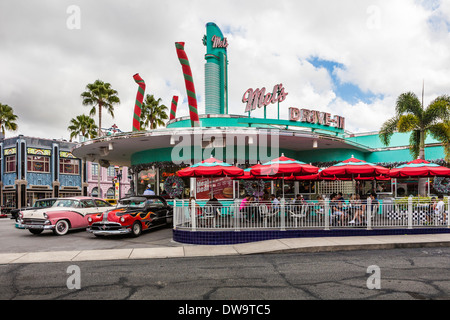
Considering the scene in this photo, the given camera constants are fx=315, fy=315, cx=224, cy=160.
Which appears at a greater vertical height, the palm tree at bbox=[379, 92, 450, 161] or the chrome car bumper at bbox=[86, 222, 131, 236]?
the palm tree at bbox=[379, 92, 450, 161]

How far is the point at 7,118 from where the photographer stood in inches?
1575

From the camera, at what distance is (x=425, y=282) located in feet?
19.8

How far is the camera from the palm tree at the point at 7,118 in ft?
130

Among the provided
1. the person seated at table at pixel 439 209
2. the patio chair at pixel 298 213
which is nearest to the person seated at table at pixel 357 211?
the patio chair at pixel 298 213

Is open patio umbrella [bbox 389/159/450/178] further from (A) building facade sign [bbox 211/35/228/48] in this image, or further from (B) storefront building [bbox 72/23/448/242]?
(A) building facade sign [bbox 211/35/228/48]

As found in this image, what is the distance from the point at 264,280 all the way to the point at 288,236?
4567 millimetres

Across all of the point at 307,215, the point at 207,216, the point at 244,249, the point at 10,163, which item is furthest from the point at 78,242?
the point at 10,163

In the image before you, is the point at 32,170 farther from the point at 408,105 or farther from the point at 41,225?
the point at 408,105

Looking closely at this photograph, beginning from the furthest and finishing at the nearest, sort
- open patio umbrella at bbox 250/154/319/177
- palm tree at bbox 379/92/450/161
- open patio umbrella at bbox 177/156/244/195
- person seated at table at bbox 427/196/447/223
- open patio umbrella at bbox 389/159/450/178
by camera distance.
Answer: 1. palm tree at bbox 379/92/450/161
2. open patio umbrella at bbox 389/159/450/178
3. open patio umbrella at bbox 177/156/244/195
4. open patio umbrella at bbox 250/154/319/177
5. person seated at table at bbox 427/196/447/223

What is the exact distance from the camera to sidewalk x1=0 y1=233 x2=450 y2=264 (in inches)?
348

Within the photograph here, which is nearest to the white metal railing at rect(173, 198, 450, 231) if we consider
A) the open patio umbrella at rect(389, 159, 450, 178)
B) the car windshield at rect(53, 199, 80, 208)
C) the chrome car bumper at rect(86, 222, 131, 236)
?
the open patio umbrella at rect(389, 159, 450, 178)

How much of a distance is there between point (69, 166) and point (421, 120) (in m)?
41.5

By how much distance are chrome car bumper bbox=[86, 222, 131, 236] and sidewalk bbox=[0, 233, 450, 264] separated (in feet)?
7.07

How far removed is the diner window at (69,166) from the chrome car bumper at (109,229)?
34.6 metres
